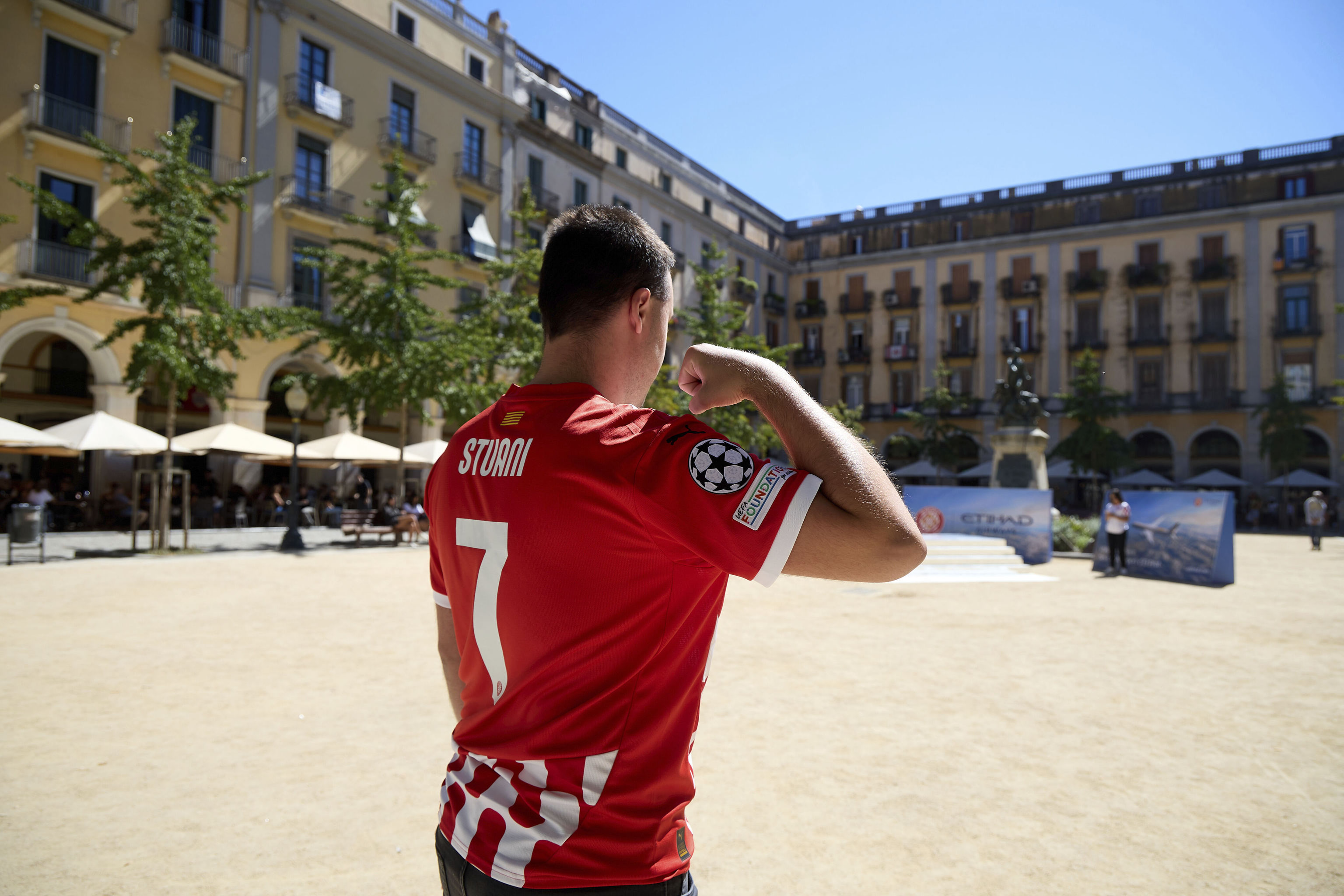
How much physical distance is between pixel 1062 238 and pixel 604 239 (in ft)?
159

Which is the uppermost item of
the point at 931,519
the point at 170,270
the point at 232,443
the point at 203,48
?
the point at 203,48

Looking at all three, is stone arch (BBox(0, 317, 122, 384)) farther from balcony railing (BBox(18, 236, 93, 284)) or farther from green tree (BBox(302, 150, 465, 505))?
green tree (BBox(302, 150, 465, 505))

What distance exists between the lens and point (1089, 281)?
139 feet

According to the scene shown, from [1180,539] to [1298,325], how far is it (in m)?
33.2

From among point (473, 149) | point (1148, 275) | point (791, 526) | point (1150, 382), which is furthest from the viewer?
point (1150, 382)

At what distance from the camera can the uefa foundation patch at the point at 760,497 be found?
1.13 metres

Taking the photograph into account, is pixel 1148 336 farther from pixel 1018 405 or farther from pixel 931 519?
pixel 931 519

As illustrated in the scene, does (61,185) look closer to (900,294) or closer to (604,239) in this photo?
(604,239)

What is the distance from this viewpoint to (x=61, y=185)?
20.1m

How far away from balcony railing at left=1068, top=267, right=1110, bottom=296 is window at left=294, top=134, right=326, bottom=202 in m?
36.7

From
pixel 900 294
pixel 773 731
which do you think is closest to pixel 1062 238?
pixel 900 294

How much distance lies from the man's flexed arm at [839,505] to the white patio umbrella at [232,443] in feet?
64.5

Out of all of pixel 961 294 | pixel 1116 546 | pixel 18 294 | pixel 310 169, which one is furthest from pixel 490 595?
pixel 961 294

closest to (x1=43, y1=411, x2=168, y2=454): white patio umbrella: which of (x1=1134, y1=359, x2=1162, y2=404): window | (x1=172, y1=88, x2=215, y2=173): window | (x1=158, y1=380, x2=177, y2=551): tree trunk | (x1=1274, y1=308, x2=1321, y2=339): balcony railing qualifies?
(x1=158, y1=380, x2=177, y2=551): tree trunk
